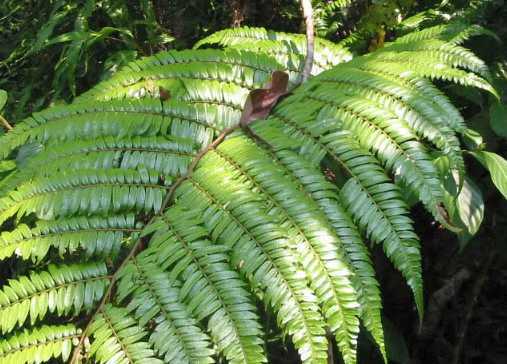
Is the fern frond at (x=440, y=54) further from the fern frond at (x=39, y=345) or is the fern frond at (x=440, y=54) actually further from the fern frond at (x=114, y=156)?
the fern frond at (x=39, y=345)

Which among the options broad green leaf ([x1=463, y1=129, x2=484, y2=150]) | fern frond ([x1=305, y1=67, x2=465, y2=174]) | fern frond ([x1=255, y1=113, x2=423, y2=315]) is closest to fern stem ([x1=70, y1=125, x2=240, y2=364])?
fern frond ([x1=255, y1=113, x2=423, y2=315])

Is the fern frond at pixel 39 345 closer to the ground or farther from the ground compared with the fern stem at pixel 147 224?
closer to the ground

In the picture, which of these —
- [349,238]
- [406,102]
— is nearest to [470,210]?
[406,102]

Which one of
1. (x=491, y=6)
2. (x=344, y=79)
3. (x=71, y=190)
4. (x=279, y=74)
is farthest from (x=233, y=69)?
(x=491, y=6)

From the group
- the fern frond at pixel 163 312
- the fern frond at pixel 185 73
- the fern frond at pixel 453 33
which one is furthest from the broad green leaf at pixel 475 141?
the fern frond at pixel 163 312

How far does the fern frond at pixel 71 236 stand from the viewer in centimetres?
125

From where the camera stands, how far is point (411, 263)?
117cm

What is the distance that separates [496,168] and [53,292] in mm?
1175

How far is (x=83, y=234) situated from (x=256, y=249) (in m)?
0.41

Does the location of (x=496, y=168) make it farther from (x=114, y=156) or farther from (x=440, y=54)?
(x=114, y=156)

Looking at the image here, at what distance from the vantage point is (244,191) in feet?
4.14

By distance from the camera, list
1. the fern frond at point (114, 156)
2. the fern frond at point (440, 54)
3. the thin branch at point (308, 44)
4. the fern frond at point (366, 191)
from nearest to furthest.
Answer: the fern frond at point (366, 191) < the fern frond at point (114, 156) < the fern frond at point (440, 54) < the thin branch at point (308, 44)

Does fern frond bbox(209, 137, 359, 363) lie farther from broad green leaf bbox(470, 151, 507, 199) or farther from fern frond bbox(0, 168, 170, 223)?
broad green leaf bbox(470, 151, 507, 199)

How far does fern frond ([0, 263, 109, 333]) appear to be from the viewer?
117 centimetres
